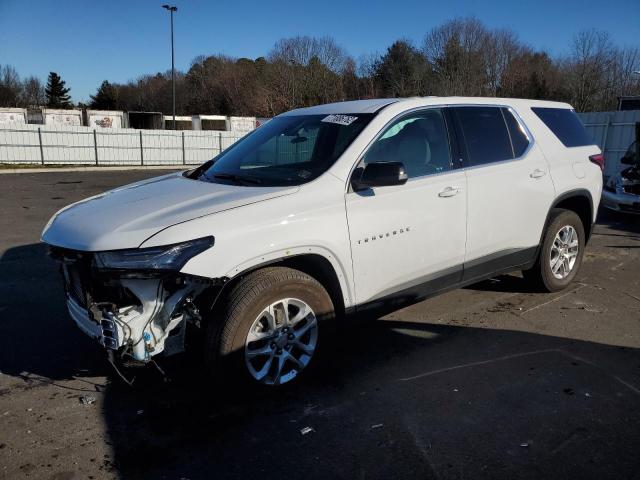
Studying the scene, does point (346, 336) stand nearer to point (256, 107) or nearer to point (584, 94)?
point (584, 94)

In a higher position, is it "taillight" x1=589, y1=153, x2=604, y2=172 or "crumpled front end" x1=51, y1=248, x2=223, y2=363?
"taillight" x1=589, y1=153, x2=604, y2=172

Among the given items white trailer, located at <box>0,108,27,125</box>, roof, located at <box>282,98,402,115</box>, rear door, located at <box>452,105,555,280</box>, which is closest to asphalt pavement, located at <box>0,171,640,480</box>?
rear door, located at <box>452,105,555,280</box>

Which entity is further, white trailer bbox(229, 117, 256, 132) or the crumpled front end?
white trailer bbox(229, 117, 256, 132)

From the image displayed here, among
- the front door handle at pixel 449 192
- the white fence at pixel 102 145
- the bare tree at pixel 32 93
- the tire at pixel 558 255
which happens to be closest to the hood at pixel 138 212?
the front door handle at pixel 449 192

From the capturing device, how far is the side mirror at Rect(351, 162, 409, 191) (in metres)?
3.40

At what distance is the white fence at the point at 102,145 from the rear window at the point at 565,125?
2580 centimetres

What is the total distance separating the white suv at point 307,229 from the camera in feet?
9.57

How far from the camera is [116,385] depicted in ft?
11.6

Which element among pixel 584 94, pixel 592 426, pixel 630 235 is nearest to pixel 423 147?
pixel 592 426

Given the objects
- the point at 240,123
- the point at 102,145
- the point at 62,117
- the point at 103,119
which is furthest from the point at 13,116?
the point at 102,145

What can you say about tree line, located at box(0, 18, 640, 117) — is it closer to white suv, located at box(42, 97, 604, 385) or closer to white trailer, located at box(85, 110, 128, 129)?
white trailer, located at box(85, 110, 128, 129)

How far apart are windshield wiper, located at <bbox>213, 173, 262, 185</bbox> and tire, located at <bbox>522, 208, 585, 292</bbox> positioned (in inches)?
115

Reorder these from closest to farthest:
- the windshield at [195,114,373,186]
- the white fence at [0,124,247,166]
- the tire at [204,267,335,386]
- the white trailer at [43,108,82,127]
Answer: the tire at [204,267,335,386] → the windshield at [195,114,373,186] → the white fence at [0,124,247,166] → the white trailer at [43,108,82,127]

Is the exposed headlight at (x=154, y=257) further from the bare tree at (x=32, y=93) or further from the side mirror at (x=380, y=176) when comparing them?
the bare tree at (x=32, y=93)
